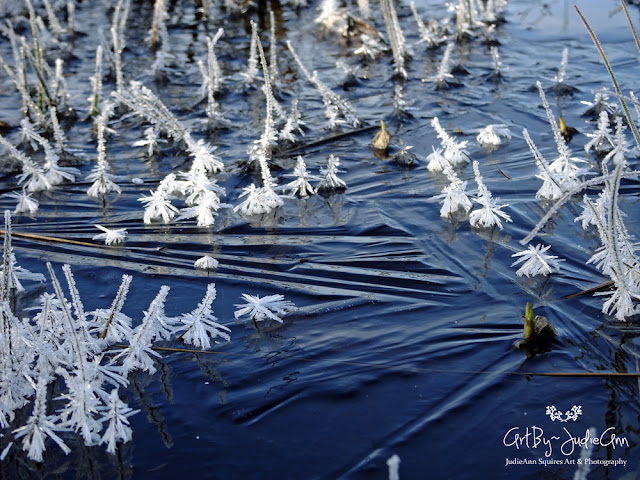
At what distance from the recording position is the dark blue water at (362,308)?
110 inches

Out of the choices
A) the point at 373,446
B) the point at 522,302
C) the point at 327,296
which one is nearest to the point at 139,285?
the point at 327,296

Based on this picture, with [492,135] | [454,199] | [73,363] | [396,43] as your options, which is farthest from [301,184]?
[396,43]

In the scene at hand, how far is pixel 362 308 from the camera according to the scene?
372 cm

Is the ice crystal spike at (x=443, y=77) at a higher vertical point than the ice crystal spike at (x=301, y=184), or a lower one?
higher

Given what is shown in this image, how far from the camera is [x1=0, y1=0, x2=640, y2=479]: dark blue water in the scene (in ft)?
9.17

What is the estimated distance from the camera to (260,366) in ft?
10.8

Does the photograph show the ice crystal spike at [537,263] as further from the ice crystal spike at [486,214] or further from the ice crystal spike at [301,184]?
the ice crystal spike at [301,184]

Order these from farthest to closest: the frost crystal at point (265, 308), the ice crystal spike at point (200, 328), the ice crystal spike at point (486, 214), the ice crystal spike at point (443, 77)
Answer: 1. the ice crystal spike at point (443, 77)
2. the ice crystal spike at point (486, 214)
3. the frost crystal at point (265, 308)
4. the ice crystal spike at point (200, 328)

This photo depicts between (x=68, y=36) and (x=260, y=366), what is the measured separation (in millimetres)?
7783

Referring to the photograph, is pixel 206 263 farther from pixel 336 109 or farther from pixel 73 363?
pixel 336 109

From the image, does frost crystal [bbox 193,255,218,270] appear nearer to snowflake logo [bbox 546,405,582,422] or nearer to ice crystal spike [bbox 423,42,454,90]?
snowflake logo [bbox 546,405,582,422]

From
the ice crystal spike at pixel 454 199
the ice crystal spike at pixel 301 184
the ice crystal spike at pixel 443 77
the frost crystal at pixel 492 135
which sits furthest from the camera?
the ice crystal spike at pixel 443 77

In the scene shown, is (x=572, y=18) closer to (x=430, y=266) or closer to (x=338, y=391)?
(x=430, y=266)

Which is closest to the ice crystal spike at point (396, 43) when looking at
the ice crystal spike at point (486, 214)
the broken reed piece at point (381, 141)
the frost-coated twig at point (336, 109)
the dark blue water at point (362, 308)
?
the dark blue water at point (362, 308)
